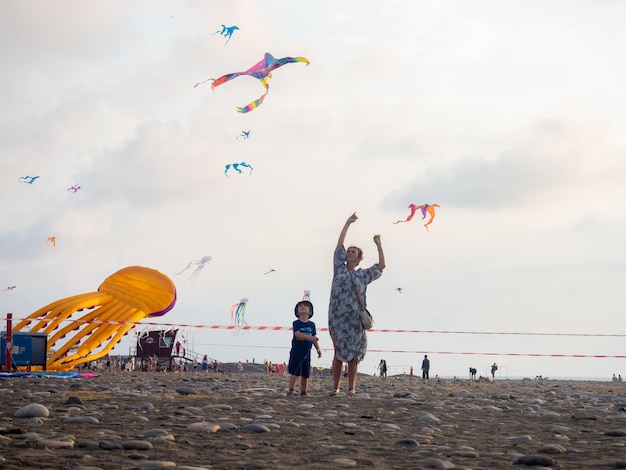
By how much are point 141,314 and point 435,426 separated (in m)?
16.3

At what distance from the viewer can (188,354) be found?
44.9 m

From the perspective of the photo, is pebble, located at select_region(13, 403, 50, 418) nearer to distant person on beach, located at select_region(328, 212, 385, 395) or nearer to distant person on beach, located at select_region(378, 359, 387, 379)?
distant person on beach, located at select_region(328, 212, 385, 395)

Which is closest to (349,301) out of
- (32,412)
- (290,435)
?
(290,435)

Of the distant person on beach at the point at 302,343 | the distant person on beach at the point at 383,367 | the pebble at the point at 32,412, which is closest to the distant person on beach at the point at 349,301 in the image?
the distant person on beach at the point at 302,343

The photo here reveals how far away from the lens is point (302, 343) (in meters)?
10.5

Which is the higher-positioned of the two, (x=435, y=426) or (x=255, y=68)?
(x=255, y=68)

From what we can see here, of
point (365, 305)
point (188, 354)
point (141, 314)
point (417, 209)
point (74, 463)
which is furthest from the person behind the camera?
point (188, 354)

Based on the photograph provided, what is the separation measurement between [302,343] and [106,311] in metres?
12.1

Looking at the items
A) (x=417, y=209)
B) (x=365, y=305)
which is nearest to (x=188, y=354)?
(x=417, y=209)

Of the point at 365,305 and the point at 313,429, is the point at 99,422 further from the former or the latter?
the point at 365,305

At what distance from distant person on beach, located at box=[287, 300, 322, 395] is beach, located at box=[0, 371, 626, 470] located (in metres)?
1.46

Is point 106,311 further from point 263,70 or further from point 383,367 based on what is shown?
point 383,367

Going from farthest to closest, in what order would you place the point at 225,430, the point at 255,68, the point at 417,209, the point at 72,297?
the point at 72,297
the point at 417,209
the point at 255,68
the point at 225,430

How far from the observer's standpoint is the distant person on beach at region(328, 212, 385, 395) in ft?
33.9
